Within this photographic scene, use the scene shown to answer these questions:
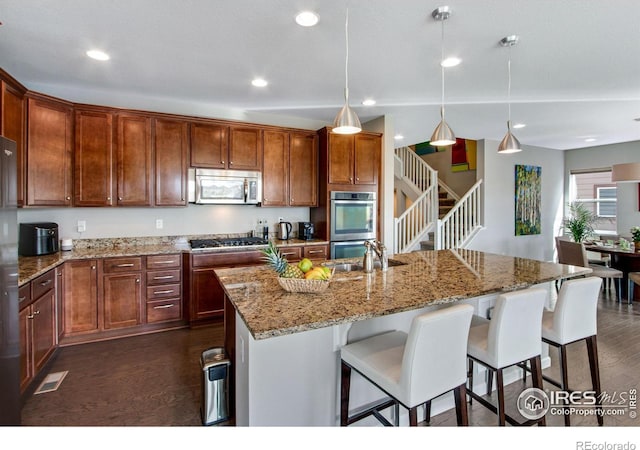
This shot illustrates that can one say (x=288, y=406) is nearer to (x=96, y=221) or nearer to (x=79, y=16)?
(x=79, y=16)

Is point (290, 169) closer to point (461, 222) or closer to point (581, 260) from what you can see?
point (461, 222)

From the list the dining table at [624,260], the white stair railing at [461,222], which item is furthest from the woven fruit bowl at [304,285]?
the dining table at [624,260]

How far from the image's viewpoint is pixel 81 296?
330 cm

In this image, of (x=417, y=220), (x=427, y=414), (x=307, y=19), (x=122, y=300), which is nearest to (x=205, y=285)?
(x=122, y=300)

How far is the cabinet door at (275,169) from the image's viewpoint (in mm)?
4395

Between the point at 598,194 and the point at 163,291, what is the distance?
8.54 m

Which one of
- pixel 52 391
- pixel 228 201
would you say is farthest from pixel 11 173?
pixel 228 201

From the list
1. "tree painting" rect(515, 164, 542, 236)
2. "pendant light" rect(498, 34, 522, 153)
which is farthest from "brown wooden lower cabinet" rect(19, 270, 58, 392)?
"tree painting" rect(515, 164, 542, 236)

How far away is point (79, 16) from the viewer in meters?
2.27

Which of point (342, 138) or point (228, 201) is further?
point (342, 138)

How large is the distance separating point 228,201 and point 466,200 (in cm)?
436

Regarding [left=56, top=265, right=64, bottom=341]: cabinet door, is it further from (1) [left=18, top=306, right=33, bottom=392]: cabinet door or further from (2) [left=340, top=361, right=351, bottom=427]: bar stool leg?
(2) [left=340, top=361, right=351, bottom=427]: bar stool leg

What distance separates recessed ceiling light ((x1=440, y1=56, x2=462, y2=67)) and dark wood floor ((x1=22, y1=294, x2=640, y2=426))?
2.77 meters

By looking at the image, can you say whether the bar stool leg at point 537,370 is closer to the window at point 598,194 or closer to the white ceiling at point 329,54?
the white ceiling at point 329,54
